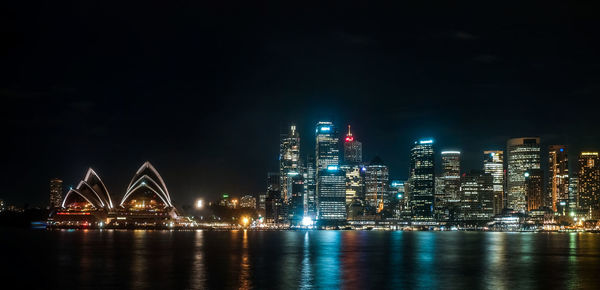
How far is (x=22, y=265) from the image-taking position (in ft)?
175

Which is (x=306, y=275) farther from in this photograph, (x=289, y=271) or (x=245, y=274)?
(x=245, y=274)

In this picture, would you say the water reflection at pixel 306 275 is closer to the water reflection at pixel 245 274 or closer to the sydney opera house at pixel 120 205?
the water reflection at pixel 245 274

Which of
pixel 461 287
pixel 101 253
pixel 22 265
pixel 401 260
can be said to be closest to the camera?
pixel 461 287

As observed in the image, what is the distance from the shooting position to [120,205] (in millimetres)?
183625

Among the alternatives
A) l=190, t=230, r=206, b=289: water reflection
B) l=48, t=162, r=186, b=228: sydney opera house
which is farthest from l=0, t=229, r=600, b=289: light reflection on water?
l=48, t=162, r=186, b=228: sydney opera house

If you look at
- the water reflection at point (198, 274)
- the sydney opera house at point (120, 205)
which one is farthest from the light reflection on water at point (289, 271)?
the sydney opera house at point (120, 205)

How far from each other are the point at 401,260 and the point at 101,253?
104ft

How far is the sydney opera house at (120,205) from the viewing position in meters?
173

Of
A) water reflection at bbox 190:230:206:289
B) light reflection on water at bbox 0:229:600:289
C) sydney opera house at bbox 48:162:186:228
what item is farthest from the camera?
sydney opera house at bbox 48:162:186:228

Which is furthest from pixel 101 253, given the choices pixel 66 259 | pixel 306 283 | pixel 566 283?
pixel 566 283

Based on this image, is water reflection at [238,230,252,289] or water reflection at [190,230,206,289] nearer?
water reflection at [190,230,206,289]

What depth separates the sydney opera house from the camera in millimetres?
172875

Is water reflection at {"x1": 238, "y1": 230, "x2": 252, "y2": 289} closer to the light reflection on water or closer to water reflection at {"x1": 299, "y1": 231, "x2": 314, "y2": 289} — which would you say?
the light reflection on water

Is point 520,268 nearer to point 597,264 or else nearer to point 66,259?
point 597,264
